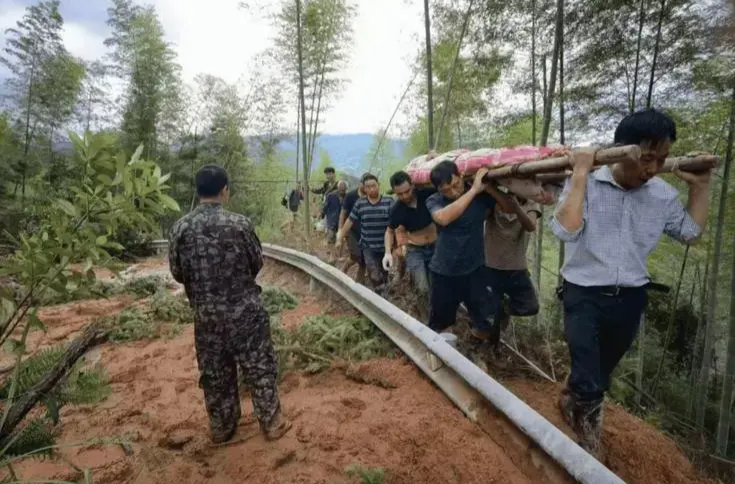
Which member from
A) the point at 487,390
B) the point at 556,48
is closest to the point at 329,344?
the point at 487,390

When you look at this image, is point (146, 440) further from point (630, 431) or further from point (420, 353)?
point (630, 431)

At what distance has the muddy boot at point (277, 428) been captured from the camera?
260cm

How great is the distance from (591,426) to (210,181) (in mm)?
2799

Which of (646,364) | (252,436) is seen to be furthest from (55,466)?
(646,364)

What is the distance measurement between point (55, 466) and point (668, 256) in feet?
53.0

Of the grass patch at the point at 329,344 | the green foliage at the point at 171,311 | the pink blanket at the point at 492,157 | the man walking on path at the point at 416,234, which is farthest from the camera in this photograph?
the green foliage at the point at 171,311

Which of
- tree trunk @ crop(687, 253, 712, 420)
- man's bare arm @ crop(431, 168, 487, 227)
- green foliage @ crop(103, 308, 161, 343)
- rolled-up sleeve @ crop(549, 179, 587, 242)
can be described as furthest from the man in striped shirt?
tree trunk @ crop(687, 253, 712, 420)

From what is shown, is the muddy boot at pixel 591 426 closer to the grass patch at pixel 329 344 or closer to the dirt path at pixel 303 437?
the dirt path at pixel 303 437

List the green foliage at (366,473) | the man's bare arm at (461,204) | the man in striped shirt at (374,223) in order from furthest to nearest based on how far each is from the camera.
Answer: the man in striped shirt at (374,223), the man's bare arm at (461,204), the green foliage at (366,473)

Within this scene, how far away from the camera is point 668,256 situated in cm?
1363

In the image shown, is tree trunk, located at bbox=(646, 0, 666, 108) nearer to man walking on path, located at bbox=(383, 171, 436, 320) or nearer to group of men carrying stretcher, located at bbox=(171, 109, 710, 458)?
man walking on path, located at bbox=(383, 171, 436, 320)

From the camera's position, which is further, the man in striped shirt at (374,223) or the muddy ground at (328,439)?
the man in striped shirt at (374,223)

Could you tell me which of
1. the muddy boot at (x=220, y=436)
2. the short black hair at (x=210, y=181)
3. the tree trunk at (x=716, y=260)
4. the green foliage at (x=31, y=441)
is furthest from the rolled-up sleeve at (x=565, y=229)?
the tree trunk at (x=716, y=260)

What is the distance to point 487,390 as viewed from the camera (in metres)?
2.26
